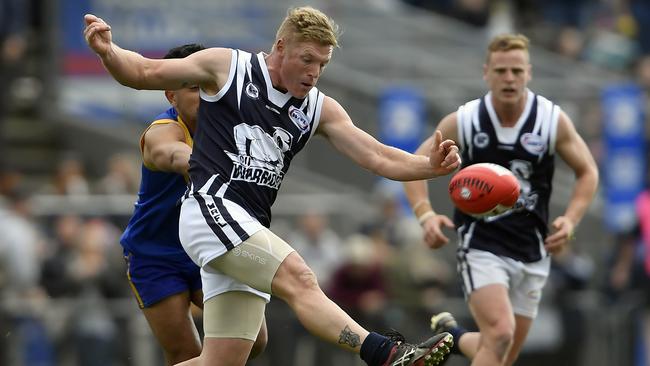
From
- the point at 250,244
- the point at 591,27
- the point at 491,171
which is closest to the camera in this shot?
the point at 250,244

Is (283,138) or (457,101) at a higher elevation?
(283,138)

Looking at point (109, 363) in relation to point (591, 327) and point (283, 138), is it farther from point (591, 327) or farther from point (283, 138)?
point (283, 138)

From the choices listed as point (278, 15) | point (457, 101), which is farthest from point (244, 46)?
point (457, 101)

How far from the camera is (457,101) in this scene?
64.2 ft

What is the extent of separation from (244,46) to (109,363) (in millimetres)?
6789

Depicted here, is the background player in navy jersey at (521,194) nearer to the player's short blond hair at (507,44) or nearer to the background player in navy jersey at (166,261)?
the player's short blond hair at (507,44)

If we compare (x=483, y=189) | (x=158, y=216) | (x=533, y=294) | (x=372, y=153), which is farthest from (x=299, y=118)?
(x=533, y=294)

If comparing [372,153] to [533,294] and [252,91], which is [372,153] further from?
[533,294]

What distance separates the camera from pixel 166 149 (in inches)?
355

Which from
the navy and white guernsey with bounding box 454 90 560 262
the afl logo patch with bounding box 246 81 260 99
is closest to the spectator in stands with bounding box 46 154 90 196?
the navy and white guernsey with bounding box 454 90 560 262

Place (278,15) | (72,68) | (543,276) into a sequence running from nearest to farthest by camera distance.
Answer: (543,276) < (72,68) < (278,15)

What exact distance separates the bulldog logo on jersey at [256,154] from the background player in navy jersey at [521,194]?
1.97m

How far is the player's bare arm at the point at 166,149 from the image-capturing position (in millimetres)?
8883

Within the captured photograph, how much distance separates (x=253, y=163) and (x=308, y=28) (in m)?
0.81
